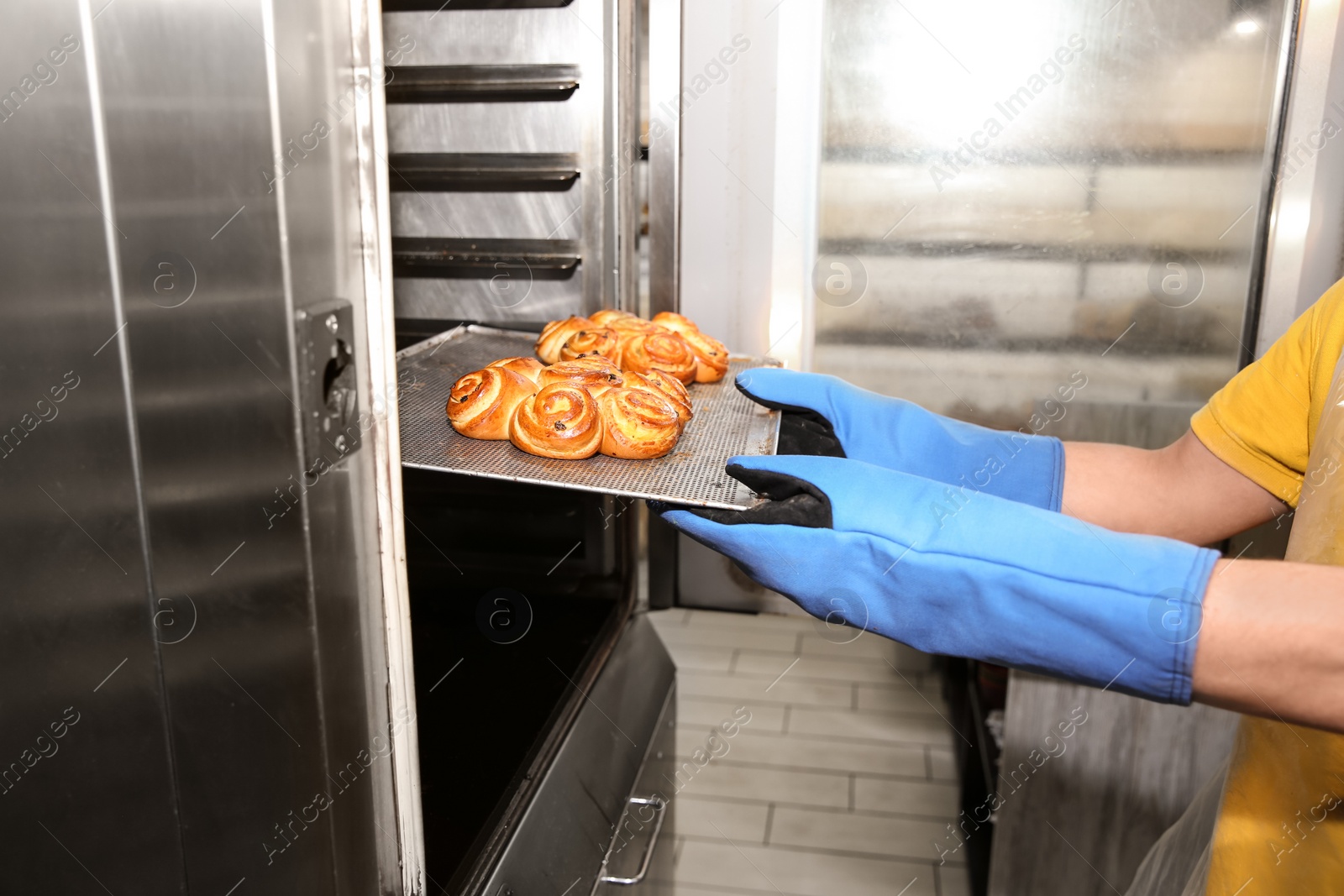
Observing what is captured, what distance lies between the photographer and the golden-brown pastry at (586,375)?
159cm

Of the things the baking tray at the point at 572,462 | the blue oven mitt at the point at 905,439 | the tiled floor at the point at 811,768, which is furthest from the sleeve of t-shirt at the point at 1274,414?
the tiled floor at the point at 811,768

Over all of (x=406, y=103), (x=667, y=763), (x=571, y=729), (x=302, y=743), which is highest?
(x=406, y=103)

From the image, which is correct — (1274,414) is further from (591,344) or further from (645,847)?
(645,847)

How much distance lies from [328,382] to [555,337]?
1.11 meters

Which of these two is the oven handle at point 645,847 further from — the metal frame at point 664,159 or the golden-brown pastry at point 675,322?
the metal frame at point 664,159

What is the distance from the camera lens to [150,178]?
64cm

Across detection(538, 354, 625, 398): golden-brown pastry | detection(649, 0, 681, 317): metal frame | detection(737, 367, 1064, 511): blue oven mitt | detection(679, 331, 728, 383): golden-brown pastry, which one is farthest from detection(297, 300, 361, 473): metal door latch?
detection(649, 0, 681, 317): metal frame

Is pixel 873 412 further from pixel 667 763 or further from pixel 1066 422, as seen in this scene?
pixel 667 763

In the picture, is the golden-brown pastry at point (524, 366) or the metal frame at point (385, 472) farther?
the golden-brown pastry at point (524, 366)

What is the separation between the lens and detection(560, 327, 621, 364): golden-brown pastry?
5.98 ft

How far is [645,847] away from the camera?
1809 millimetres

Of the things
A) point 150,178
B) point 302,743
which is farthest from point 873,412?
point 150,178

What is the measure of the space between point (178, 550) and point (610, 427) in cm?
85

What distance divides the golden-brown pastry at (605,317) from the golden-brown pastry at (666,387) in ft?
0.68
